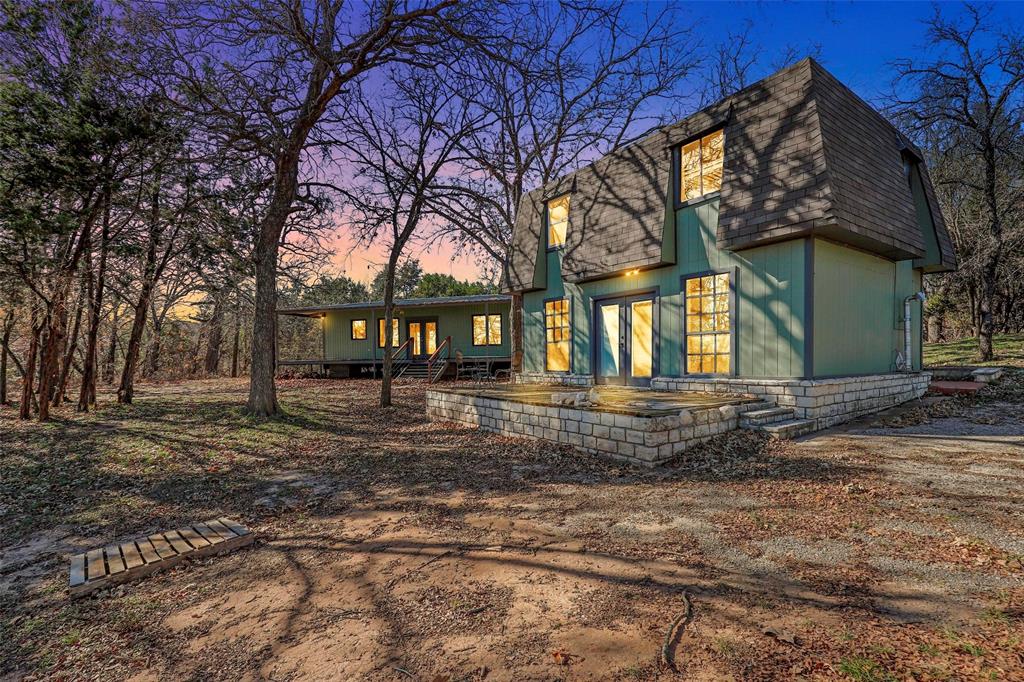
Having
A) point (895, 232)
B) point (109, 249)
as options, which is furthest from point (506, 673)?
point (109, 249)

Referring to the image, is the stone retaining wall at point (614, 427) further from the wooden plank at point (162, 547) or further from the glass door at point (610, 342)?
the wooden plank at point (162, 547)

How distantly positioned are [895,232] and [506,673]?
30.6ft

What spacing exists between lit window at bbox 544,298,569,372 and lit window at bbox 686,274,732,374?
3.31 meters

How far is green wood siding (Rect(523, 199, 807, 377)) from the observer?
23.0ft

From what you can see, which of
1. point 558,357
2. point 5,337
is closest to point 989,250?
point 558,357

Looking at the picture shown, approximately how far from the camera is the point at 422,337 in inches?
830

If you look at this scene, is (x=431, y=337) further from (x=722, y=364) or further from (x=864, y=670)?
(x=864, y=670)

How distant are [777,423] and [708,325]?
231cm

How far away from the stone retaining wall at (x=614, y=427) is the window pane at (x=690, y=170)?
4352 mm

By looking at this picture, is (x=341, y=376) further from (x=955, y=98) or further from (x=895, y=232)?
(x=955, y=98)

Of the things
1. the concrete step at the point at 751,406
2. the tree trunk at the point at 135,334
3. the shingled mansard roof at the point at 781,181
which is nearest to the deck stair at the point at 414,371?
the tree trunk at the point at 135,334

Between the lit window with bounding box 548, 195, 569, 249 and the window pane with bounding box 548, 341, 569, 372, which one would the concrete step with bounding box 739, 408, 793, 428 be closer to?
the window pane with bounding box 548, 341, 569, 372

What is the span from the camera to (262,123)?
886cm

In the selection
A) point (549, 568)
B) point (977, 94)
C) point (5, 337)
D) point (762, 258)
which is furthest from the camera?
point (977, 94)
